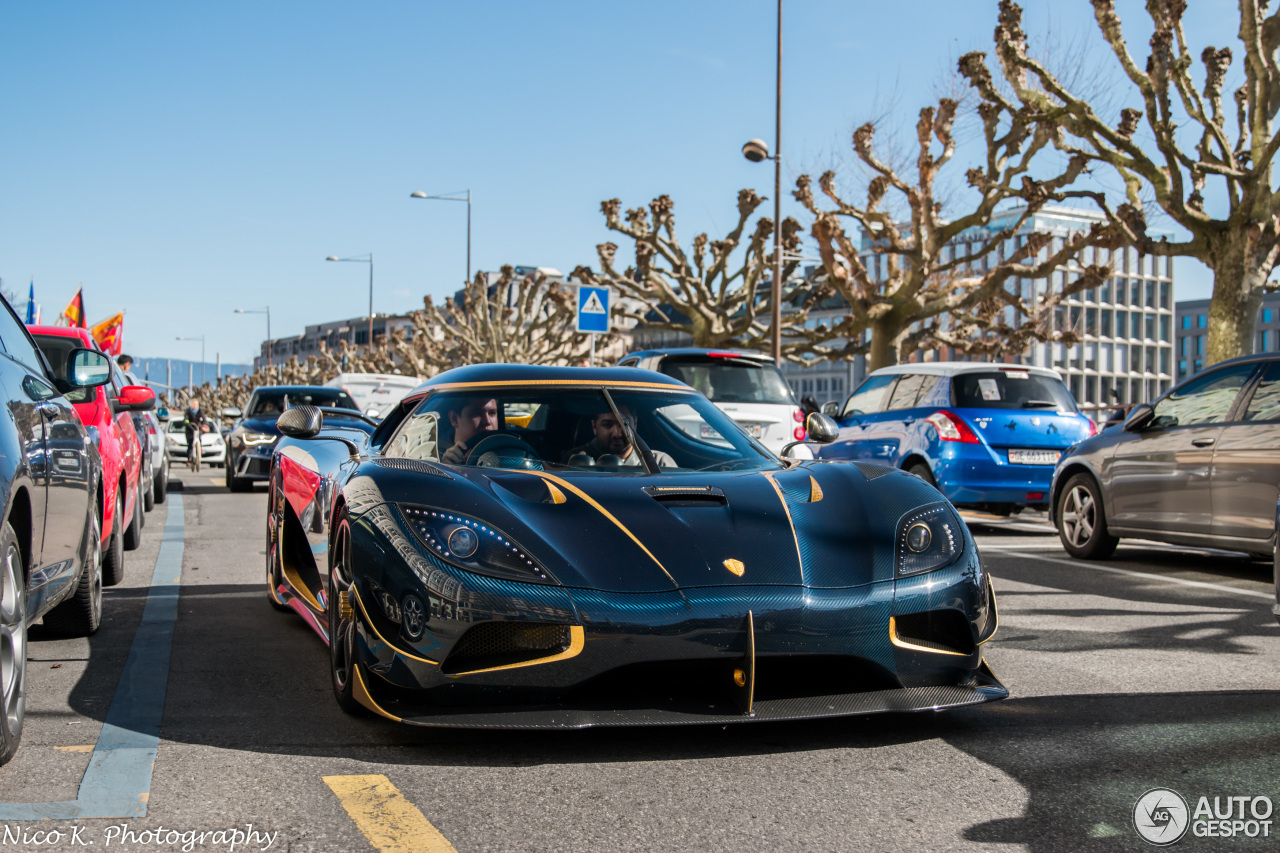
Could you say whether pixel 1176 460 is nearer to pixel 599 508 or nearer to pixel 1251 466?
pixel 1251 466

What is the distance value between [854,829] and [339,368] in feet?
301

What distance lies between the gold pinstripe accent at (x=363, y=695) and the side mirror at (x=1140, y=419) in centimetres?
653

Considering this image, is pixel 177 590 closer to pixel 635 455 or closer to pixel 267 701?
pixel 267 701

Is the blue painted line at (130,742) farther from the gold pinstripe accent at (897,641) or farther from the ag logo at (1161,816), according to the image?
the ag logo at (1161,816)

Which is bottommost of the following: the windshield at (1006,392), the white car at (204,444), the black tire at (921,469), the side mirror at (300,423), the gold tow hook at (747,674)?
the white car at (204,444)

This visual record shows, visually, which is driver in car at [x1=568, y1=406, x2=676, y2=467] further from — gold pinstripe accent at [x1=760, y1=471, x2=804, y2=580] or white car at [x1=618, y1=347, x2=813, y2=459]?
white car at [x1=618, y1=347, x2=813, y2=459]

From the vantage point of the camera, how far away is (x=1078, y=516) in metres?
9.32

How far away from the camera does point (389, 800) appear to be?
126 inches

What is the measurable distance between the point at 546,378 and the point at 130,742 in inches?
82.7

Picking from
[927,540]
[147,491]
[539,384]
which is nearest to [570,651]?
[927,540]

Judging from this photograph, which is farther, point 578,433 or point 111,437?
point 111,437

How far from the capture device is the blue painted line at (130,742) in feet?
10.2

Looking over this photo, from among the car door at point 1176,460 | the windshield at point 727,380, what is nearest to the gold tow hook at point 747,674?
the car door at point 1176,460

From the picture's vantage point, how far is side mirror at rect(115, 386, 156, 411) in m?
7.46
